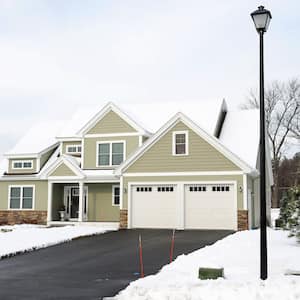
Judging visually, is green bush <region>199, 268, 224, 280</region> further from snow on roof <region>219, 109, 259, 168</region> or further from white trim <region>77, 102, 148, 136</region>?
white trim <region>77, 102, 148, 136</region>

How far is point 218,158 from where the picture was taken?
21.8 m

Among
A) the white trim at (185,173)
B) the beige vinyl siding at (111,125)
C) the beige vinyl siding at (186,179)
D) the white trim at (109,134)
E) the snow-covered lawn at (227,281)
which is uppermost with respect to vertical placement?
the beige vinyl siding at (111,125)

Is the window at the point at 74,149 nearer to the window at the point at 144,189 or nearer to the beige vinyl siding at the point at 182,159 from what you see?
the beige vinyl siding at the point at 182,159

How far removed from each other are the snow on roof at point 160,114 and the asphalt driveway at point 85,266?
9.63 m

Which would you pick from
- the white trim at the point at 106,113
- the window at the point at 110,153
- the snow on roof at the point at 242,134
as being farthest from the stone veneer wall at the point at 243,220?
the window at the point at 110,153

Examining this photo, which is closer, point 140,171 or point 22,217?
point 140,171

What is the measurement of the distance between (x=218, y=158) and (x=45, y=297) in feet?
Result: 48.9

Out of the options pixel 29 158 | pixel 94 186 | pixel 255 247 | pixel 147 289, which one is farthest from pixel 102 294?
pixel 29 158

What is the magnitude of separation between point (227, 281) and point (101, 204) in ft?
62.7

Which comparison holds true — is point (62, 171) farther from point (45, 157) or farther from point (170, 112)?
point (170, 112)

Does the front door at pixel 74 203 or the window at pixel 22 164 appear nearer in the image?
the front door at pixel 74 203

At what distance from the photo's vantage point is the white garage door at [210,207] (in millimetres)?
21422

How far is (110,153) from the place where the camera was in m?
26.5

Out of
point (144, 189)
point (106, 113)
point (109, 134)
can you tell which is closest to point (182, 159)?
point (144, 189)
